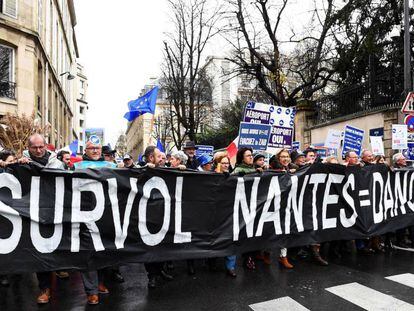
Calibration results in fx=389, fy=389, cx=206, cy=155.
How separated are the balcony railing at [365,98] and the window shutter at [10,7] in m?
16.4

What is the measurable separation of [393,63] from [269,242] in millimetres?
13265

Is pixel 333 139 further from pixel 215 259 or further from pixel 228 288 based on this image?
pixel 228 288

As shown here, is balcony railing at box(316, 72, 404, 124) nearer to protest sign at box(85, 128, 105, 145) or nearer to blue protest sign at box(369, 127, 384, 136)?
blue protest sign at box(369, 127, 384, 136)

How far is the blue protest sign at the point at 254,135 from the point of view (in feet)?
28.4

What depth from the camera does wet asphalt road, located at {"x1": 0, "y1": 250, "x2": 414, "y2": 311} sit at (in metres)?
4.29

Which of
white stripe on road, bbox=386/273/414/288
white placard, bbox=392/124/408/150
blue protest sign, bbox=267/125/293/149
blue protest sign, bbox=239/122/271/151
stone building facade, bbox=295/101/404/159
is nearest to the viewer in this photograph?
white stripe on road, bbox=386/273/414/288

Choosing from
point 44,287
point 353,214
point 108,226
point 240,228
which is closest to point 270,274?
point 240,228

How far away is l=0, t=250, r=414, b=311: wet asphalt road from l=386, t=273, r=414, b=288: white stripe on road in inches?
4.1

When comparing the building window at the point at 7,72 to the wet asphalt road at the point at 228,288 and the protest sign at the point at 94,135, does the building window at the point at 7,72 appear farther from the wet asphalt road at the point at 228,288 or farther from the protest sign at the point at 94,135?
the wet asphalt road at the point at 228,288

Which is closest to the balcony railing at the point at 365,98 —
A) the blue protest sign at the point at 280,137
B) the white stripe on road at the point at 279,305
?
the blue protest sign at the point at 280,137

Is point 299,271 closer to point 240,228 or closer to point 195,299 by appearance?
point 240,228

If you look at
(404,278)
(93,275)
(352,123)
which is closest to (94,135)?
(93,275)

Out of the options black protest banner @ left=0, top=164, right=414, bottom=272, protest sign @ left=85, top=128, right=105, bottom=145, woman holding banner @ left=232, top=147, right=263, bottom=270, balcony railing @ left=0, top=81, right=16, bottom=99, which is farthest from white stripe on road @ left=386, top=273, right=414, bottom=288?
balcony railing @ left=0, top=81, right=16, bottom=99

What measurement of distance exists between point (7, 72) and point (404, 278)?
20.5m
